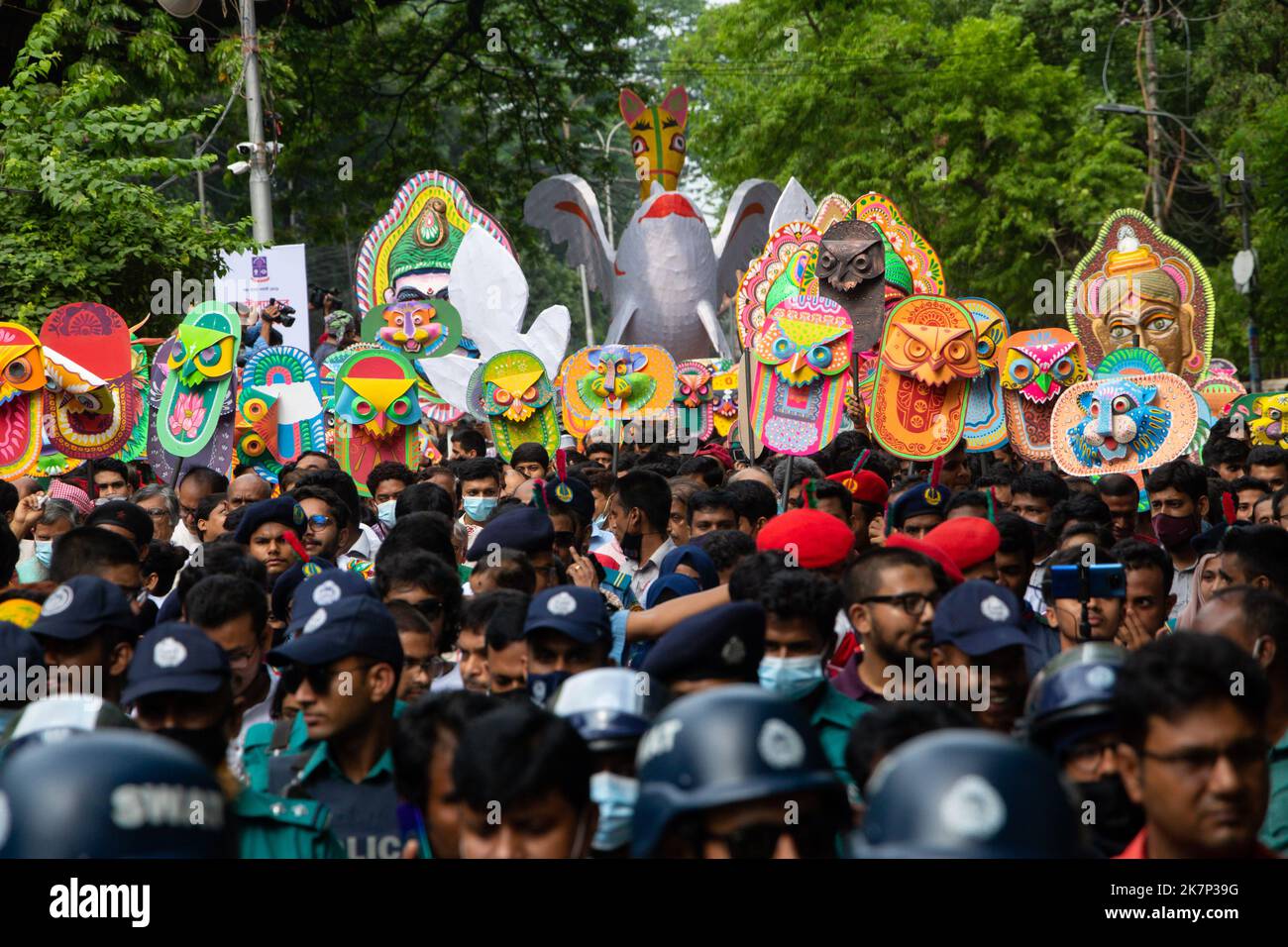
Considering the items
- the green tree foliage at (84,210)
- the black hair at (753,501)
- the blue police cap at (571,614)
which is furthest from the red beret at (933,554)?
the green tree foliage at (84,210)

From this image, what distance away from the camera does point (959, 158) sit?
92.9ft

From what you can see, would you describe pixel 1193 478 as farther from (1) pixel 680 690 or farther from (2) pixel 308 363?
(2) pixel 308 363

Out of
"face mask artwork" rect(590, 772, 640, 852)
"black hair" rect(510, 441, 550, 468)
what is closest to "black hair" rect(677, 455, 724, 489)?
"black hair" rect(510, 441, 550, 468)

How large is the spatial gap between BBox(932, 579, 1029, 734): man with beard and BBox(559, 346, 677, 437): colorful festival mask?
7.54 metres

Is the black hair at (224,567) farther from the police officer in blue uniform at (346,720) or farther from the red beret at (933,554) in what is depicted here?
the red beret at (933,554)

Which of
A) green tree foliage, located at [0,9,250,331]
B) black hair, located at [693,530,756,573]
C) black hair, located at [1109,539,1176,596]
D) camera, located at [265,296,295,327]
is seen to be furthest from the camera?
camera, located at [265,296,295,327]

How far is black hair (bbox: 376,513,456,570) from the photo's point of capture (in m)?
6.55

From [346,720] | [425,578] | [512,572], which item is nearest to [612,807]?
[346,720]

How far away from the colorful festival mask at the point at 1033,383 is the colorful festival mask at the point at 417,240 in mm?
5909

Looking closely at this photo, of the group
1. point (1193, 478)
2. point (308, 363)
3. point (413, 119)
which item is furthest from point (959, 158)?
point (1193, 478)

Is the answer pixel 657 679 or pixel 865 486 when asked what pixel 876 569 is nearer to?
pixel 657 679

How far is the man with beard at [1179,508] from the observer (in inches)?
305

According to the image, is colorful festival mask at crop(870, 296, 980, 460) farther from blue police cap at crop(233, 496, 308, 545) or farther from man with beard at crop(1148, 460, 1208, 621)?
blue police cap at crop(233, 496, 308, 545)

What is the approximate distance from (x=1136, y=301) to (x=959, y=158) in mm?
16998
